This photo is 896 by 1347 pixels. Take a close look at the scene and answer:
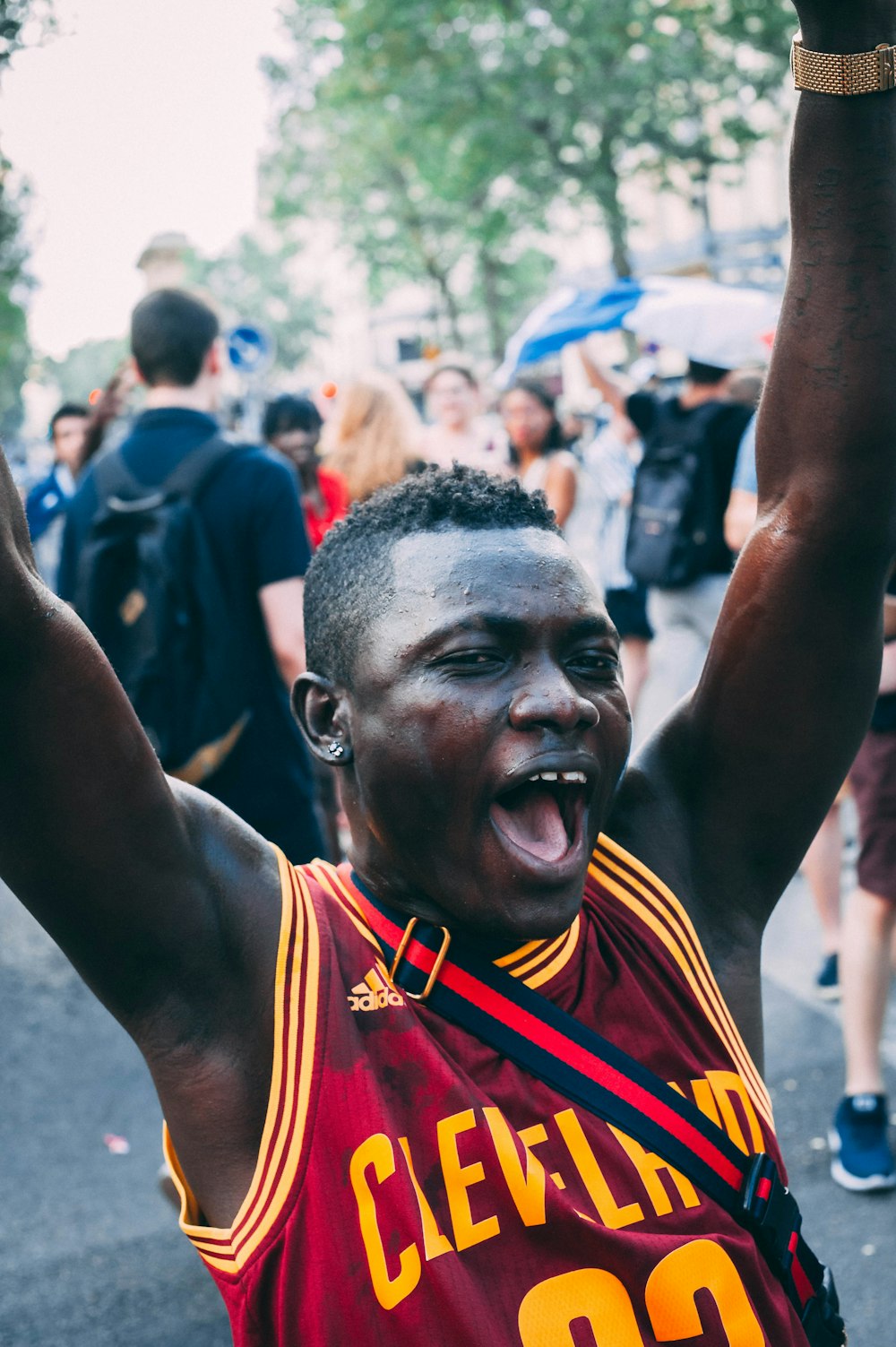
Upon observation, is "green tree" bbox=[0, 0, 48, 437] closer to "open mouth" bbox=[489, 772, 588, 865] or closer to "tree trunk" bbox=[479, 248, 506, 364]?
"open mouth" bbox=[489, 772, 588, 865]

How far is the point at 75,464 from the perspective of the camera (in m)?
5.99

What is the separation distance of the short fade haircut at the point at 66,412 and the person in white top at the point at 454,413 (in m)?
3.39

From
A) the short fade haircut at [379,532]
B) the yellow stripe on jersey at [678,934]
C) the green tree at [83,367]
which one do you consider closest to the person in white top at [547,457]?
the short fade haircut at [379,532]

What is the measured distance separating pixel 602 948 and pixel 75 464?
4858 mm

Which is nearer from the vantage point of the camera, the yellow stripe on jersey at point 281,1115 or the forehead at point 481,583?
the yellow stripe on jersey at point 281,1115

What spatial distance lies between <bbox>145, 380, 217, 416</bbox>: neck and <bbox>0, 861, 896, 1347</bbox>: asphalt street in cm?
227

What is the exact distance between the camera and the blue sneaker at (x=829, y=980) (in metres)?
4.99

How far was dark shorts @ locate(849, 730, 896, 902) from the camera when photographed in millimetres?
3775

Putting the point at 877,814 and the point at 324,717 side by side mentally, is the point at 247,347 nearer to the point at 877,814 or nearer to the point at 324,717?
the point at 877,814

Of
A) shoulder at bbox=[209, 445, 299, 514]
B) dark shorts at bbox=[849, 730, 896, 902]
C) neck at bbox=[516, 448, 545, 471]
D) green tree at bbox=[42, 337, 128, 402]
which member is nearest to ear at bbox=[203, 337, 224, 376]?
shoulder at bbox=[209, 445, 299, 514]

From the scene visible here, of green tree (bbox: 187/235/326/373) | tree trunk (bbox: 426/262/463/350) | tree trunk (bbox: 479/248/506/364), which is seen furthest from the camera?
green tree (bbox: 187/235/326/373)

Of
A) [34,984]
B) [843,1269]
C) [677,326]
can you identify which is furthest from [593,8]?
[843,1269]

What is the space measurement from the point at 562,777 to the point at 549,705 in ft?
0.28

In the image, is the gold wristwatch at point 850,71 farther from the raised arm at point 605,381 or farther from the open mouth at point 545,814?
the raised arm at point 605,381
